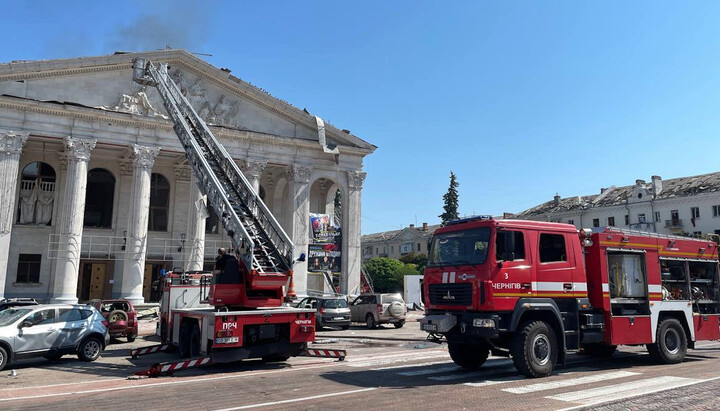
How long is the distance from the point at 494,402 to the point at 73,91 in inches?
1176

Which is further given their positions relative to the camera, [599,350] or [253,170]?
[253,170]

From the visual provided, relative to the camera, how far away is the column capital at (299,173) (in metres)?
35.4

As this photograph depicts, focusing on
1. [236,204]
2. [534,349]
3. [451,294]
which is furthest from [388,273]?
[534,349]

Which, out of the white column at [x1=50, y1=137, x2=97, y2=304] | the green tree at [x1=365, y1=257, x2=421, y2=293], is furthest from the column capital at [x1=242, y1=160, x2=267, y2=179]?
the green tree at [x1=365, y1=257, x2=421, y2=293]

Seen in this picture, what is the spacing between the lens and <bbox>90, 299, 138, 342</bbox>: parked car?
60.4 ft

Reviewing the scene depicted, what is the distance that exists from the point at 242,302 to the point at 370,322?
14.1 m

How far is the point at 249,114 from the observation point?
112ft

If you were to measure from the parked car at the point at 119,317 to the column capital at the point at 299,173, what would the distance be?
57.7 ft

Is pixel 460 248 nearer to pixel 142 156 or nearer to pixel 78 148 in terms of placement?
pixel 142 156

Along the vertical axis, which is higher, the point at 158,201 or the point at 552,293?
the point at 158,201

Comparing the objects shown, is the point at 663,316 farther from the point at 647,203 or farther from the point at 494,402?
the point at 647,203

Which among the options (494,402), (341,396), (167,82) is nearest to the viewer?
(494,402)

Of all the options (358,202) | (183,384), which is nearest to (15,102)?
(358,202)

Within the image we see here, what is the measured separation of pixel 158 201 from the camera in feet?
118
